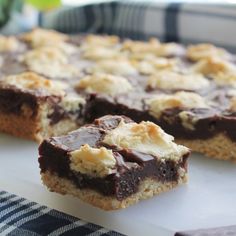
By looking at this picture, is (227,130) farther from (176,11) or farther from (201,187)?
(176,11)

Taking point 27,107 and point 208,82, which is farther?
point 208,82

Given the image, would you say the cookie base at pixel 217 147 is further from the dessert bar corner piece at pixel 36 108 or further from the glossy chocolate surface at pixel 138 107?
the dessert bar corner piece at pixel 36 108

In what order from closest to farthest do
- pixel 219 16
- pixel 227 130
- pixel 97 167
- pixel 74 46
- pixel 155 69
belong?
pixel 97 167, pixel 227 130, pixel 155 69, pixel 74 46, pixel 219 16

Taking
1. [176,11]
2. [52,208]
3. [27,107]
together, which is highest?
[176,11]

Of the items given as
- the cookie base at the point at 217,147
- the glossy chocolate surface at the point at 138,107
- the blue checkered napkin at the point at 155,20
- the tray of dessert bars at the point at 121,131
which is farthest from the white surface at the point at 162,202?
the blue checkered napkin at the point at 155,20

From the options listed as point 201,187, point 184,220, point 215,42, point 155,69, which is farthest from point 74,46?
point 184,220

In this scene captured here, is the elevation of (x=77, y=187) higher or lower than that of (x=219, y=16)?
lower
